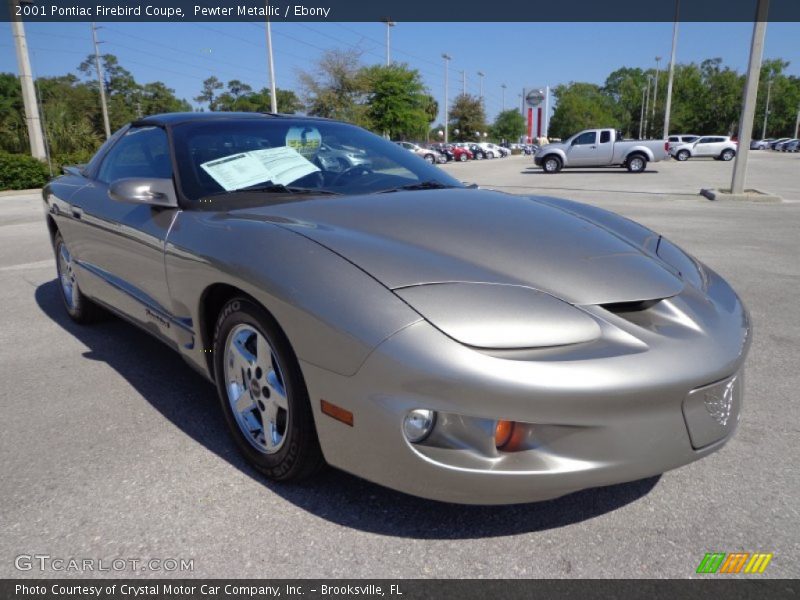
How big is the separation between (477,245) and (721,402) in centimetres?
92

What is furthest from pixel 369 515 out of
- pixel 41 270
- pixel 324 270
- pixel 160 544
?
pixel 41 270

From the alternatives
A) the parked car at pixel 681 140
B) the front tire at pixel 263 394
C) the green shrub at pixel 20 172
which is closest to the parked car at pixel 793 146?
the parked car at pixel 681 140

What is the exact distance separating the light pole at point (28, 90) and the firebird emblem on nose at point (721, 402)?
21769 mm

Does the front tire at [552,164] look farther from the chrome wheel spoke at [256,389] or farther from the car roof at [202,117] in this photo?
the chrome wheel spoke at [256,389]

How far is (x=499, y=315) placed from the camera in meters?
1.79

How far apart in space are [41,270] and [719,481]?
20.8 ft

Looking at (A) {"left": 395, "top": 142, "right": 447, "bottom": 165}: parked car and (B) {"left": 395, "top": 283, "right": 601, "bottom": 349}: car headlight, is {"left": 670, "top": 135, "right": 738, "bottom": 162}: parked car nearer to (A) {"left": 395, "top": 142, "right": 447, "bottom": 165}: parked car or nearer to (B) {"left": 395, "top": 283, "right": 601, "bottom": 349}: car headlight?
(A) {"left": 395, "top": 142, "right": 447, "bottom": 165}: parked car

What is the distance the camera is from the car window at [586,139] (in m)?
27.1

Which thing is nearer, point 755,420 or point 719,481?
point 719,481

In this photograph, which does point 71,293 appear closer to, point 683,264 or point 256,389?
point 256,389

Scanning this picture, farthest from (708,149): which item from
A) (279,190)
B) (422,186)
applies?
(279,190)

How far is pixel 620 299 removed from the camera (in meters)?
1.97
